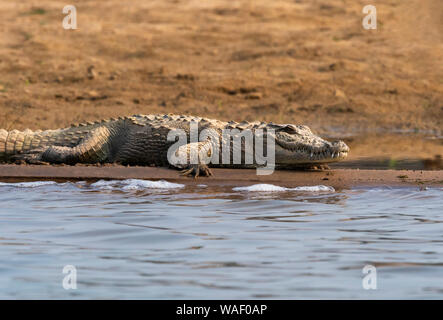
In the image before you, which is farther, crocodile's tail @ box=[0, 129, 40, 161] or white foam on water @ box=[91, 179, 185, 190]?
crocodile's tail @ box=[0, 129, 40, 161]

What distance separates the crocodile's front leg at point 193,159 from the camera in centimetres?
721

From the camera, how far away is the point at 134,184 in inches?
279

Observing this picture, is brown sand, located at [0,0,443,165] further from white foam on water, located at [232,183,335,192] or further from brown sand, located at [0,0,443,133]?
white foam on water, located at [232,183,335,192]

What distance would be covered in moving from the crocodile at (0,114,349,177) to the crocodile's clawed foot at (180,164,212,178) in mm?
10

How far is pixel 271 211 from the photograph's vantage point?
6176mm

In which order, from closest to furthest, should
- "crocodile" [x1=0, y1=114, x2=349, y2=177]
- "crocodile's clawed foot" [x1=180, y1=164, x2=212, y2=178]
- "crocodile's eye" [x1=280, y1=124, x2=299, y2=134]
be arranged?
"crocodile's clawed foot" [x1=180, y1=164, x2=212, y2=178] < "crocodile" [x1=0, y1=114, x2=349, y2=177] < "crocodile's eye" [x1=280, y1=124, x2=299, y2=134]

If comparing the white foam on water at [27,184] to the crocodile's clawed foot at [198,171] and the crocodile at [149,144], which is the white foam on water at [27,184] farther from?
the crocodile's clawed foot at [198,171]

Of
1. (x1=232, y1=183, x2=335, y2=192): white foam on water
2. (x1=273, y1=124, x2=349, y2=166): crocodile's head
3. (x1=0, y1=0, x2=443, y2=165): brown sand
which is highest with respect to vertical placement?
(x1=0, y1=0, x2=443, y2=165): brown sand

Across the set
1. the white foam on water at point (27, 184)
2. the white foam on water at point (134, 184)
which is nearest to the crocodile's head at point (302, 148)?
the white foam on water at point (134, 184)

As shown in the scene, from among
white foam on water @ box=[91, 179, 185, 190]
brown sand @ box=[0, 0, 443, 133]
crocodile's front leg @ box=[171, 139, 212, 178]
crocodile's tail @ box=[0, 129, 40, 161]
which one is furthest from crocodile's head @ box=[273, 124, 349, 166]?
brown sand @ box=[0, 0, 443, 133]

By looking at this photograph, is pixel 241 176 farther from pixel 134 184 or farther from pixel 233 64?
pixel 233 64

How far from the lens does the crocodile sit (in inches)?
293

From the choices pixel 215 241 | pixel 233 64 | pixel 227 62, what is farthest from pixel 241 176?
pixel 227 62

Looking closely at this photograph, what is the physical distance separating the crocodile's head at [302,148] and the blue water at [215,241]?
0.47 meters
